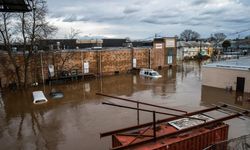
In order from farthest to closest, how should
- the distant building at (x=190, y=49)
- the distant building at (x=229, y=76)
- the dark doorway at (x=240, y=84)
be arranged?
the distant building at (x=190, y=49) < the dark doorway at (x=240, y=84) < the distant building at (x=229, y=76)

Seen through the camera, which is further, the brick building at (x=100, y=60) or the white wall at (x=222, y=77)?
the brick building at (x=100, y=60)

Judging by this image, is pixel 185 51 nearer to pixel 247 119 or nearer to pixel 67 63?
pixel 67 63

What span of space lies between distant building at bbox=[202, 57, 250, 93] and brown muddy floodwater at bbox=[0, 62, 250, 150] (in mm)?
1185

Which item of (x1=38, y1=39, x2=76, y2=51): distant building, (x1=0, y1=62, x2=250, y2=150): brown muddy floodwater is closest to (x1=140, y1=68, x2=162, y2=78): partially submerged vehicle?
(x1=0, y1=62, x2=250, y2=150): brown muddy floodwater

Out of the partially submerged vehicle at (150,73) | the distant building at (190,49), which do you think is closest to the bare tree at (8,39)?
the partially submerged vehicle at (150,73)

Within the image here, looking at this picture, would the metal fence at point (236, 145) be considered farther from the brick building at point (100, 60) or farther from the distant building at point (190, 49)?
the distant building at point (190, 49)

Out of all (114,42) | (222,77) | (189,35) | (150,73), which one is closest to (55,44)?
(114,42)

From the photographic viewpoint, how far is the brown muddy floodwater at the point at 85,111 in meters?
14.1

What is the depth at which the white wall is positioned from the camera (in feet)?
80.8

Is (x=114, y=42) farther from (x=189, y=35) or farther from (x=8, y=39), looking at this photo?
(x=189, y=35)

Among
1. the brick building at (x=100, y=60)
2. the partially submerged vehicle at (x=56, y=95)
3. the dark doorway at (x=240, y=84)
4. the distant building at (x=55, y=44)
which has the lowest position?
the partially submerged vehicle at (x=56, y=95)

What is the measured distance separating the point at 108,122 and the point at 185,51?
47839mm

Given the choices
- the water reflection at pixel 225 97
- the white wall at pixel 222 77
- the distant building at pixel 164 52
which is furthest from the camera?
the distant building at pixel 164 52

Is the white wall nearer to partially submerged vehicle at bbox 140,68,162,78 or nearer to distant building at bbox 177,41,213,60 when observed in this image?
partially submerged vehicle at bbox 140,68,162,78
